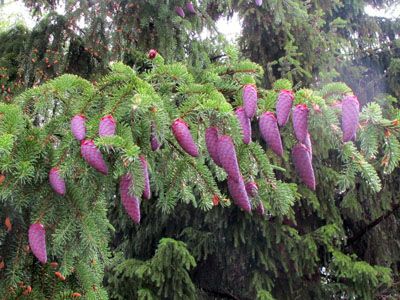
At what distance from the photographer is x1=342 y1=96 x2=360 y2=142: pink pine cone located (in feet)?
4.74

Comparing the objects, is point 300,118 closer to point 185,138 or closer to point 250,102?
point 250,102

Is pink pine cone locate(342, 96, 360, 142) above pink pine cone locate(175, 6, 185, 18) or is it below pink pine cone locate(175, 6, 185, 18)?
below

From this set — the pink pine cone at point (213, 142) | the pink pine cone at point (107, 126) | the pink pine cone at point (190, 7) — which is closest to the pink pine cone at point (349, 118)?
the pink pine cone at point (213, 142)

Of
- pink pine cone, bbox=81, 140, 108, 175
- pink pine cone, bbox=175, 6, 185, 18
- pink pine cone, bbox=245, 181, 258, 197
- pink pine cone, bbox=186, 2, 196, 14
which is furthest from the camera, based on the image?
pink pine cone, bbox=186, 2, 196, 14

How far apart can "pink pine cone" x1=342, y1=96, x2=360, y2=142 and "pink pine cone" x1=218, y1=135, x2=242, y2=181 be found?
13.2 inches

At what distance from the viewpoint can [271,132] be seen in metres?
1.50

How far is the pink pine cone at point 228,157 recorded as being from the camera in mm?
1464

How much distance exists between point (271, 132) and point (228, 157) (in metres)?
0.16

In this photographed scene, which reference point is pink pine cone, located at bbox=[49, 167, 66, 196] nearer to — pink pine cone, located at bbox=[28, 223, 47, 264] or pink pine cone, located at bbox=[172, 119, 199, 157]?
pink pine cone, located at bbox=[28, 223, 47, 264]

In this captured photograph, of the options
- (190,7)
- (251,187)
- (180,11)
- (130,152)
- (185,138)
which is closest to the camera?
(130,152)

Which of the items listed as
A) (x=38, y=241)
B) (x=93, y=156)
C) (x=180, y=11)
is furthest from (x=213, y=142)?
(x=180, y=11)

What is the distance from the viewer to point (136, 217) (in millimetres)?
1439

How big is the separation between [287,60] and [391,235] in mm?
2356

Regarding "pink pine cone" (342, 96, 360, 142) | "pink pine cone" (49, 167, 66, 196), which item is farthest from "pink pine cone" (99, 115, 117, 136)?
"pink pine cone" (342, 96, 360, 142)
